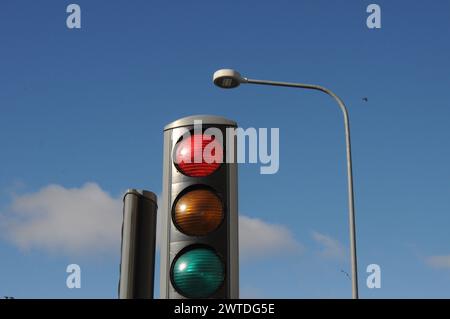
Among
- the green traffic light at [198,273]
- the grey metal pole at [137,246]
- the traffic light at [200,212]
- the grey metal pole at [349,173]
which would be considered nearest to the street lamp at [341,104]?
the grey metal pole at [349,173]

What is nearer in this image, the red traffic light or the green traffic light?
the green traffic light

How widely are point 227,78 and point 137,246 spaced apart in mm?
5933

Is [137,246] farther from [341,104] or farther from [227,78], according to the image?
[341,104]

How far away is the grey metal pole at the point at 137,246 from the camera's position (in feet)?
14.1

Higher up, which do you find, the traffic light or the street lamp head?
the street lamp head

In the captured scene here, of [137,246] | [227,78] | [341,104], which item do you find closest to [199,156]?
[137,246]

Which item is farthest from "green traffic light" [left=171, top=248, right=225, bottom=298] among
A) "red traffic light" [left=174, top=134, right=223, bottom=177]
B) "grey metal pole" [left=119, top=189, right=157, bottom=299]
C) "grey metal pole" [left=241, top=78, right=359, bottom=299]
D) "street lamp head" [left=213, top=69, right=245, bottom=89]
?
"grey metal pole" [left=241, top=78, right=359, bottom=299]

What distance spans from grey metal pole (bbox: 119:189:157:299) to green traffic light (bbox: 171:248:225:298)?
34 cm

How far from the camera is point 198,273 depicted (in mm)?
3980

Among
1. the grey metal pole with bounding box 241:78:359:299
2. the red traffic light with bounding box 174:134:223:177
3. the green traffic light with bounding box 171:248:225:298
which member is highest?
the grey metal pole with bounding box 241:78:359:299

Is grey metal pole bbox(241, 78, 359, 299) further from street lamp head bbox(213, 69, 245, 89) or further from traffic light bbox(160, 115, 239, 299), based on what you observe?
traffic light bbox(160, 115, 239, 299)

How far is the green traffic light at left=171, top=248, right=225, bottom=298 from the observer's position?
3.93 meters
